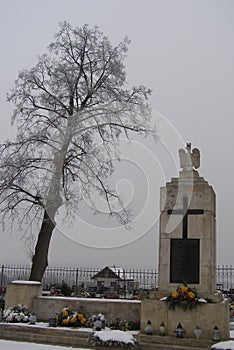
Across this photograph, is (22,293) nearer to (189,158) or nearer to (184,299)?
(184,299)

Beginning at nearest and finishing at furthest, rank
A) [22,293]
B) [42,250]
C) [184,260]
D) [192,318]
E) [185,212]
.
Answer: [192,318], [184,260], [185,212], [22,293], [42,250]

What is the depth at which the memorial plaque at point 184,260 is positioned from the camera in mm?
13211

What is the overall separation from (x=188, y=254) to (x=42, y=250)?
31.4ft

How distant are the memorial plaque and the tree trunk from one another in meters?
8.67

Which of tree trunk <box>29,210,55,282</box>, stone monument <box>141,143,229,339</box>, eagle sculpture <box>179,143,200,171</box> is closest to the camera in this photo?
stone monument <box>141,143,229,339</box>

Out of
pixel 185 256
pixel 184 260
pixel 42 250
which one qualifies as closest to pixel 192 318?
pixel 184 260

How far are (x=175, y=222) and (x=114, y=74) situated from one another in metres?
11.4

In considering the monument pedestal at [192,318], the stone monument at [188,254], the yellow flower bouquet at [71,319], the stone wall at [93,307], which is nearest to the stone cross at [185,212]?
the stone monument at [188,254]

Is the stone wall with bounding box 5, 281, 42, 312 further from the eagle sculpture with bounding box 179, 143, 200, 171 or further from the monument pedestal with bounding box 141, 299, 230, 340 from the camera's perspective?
the eagle sculpture with bounding box 179, 143, 200, 171

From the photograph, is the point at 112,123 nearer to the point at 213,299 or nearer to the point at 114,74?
the point at 114,74

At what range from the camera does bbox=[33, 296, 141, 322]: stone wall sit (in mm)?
14102

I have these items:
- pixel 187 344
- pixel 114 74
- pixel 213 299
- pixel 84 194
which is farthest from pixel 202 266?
pixel 114 74

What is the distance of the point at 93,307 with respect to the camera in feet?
47.6

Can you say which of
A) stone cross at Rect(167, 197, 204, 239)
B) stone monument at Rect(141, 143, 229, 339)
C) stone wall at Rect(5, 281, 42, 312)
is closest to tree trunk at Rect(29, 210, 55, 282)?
stone wall at Rect(5, 281, 42, 312)
